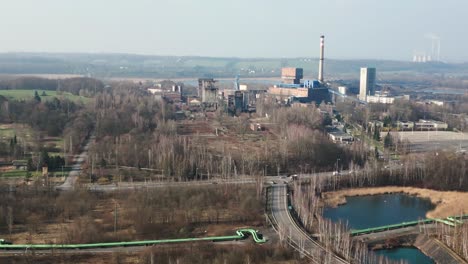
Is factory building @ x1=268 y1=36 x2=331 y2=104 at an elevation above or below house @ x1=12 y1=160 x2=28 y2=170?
above

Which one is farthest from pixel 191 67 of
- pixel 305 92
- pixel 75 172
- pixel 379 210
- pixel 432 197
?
pixel 379 210

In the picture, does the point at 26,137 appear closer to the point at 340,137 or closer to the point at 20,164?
the point at 20,164

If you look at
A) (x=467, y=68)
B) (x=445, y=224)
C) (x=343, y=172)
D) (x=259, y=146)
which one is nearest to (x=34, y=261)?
(x=445, y=224)

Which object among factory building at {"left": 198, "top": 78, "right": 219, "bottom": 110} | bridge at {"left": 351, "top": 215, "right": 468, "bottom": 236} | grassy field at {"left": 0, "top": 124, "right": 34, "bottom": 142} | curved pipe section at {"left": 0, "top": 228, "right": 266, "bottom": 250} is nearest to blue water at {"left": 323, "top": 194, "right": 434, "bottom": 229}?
bridge at {"left": 351, "top": 215, "right": 468, "bottom": 236}

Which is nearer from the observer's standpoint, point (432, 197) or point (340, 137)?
point (432, 197)

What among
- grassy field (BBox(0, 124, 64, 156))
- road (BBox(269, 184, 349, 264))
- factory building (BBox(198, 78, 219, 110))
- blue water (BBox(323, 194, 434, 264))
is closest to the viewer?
road (BBox(269, 184, 349, 264))

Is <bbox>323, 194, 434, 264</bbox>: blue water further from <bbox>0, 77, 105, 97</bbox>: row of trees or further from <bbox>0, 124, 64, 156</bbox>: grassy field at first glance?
<bbox>0, 77, 105, 97</bbox>: row of trees
